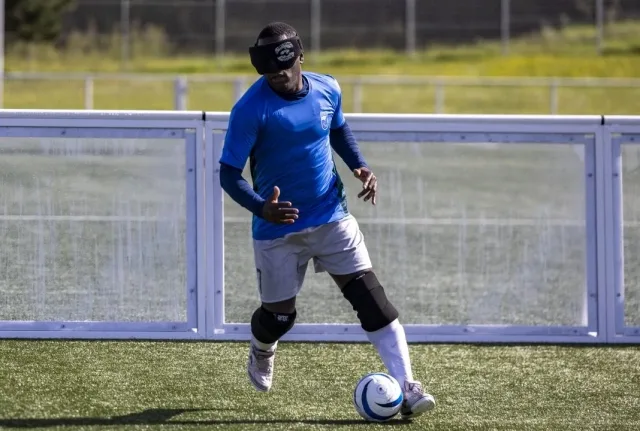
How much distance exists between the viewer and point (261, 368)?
6.17 metres

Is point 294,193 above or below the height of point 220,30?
below

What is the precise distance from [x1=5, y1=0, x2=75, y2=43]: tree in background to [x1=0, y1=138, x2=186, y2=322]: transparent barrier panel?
29.8 m

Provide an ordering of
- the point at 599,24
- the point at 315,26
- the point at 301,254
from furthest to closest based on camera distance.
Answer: the point at 315,26, the point at 599,24, the point at 301,254

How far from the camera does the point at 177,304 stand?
7.62 metres

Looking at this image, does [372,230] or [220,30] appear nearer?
[372,230]

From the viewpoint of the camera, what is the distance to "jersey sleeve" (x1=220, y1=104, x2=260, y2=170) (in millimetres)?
5668

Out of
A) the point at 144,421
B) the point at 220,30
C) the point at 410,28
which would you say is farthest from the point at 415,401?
the point at 410,28

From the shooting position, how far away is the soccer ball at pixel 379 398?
565 centimetres

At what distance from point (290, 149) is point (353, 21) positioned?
31.6 meters

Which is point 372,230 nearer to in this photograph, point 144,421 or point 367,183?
point 367,183

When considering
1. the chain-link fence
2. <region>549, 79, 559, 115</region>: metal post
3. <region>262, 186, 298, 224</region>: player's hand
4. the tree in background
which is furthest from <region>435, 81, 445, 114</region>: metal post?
<region>262, 186, 298, 224</region>: player's hand

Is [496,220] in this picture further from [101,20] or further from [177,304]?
[101,20]

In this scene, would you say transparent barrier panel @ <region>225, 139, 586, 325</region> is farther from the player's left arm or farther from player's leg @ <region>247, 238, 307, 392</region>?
player's leg @ <region>247, 238, 307, 392</region>

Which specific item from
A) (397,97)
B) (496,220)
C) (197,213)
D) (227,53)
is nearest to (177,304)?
(197,213)
